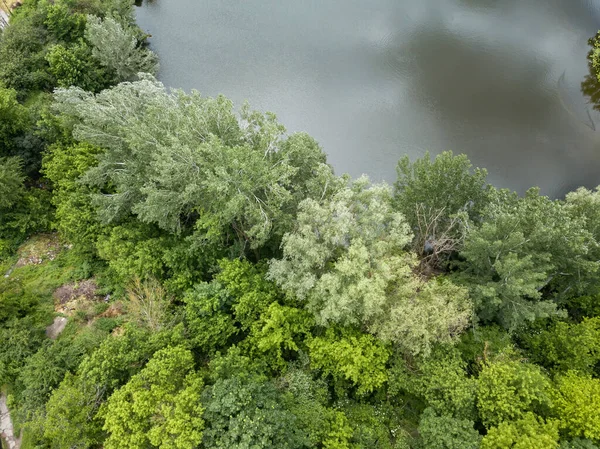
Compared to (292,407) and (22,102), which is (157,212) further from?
(22,102)

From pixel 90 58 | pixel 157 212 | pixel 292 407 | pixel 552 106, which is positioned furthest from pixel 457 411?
pixel 90 58

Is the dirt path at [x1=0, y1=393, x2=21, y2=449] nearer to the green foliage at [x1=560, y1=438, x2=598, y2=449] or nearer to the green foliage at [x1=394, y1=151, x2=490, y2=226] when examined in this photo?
the green foliage at [x1=394, y1=151, x2=490, y2=226]

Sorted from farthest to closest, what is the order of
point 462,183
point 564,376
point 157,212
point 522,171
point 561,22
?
point 561,22 → point 522,171 → point 462,183 → point 157,212 → point 564,376

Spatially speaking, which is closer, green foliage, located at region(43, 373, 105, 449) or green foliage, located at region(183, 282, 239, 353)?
green foliage, located at region(43, 373, 105, 449)

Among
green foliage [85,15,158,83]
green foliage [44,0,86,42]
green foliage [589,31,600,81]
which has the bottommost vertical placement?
green foliage [85,15,158,83]

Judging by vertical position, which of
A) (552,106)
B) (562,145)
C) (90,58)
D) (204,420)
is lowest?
(204,420)

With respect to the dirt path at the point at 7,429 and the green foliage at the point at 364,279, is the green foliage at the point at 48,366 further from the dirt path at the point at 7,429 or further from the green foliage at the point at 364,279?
the green foliage at the point at 364,279

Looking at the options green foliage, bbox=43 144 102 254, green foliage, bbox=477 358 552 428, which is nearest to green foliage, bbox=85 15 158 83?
green foliage, bbox=43 144 102 254

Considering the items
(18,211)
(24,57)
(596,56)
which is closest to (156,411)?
(18,211)
